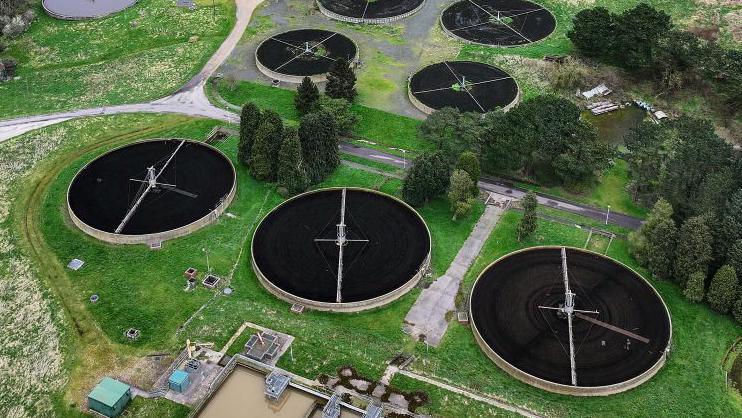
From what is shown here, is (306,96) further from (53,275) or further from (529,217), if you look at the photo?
(53,275)

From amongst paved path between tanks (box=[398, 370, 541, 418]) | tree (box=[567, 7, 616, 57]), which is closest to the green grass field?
paved path between tanks (box=[398, 370, 541, 418])

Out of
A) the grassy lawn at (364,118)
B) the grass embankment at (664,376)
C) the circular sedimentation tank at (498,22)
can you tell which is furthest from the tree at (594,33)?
the grass embankment at (664,376)

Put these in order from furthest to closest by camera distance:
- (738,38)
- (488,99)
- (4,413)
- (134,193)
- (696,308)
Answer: (738,38), (488,99), (134,193), (696,308), (4,413)

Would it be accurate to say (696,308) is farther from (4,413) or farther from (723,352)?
(4,413)

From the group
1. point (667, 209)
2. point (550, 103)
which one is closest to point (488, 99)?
point (550, 103)

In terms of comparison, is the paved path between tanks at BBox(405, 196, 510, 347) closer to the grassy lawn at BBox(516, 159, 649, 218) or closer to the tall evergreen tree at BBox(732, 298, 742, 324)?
the grassy lawn at BBox(516, 159, 649, 218)

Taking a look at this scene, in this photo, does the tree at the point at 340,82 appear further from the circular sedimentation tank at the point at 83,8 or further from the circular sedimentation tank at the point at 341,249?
the circular sedimentation tank at the point at 83,8

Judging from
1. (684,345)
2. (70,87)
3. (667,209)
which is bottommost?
(70,87)
